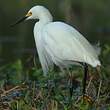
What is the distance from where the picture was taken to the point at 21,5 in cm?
2312

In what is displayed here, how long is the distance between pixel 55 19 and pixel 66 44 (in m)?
11.9

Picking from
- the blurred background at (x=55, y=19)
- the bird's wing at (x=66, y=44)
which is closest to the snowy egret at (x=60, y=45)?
the bird's wing at (x=66, y=44)

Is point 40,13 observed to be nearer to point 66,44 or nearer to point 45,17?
point 45,17

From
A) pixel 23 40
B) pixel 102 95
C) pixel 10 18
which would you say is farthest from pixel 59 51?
pixel 10 18

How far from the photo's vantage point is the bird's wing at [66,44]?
648 cm

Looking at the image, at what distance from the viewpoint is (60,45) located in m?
6.70

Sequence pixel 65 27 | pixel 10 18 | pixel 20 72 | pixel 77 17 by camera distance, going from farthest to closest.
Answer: pixel 77 17
pixel 10 18
pixel 20 72
pixel 65 27

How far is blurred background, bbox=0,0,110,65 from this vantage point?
44.4ft

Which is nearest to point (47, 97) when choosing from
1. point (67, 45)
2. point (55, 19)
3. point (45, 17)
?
point (67, 45)

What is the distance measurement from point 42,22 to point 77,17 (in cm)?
1300

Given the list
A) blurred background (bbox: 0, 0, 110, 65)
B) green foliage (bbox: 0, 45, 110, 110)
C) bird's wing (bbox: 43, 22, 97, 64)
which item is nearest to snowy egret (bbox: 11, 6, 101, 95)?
bird's wing (bbox: 43, 22, 97, 64)

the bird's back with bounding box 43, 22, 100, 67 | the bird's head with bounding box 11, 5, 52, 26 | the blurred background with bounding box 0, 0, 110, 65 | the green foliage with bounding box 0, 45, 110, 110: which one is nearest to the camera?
the green foliage with bounding box 0, 45, 110, 110

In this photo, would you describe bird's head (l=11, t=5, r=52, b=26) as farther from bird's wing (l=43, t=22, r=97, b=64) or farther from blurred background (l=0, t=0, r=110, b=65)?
blurred background (l=0, t=0, r=110, b=65)

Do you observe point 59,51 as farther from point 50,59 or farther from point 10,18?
point 10,18
